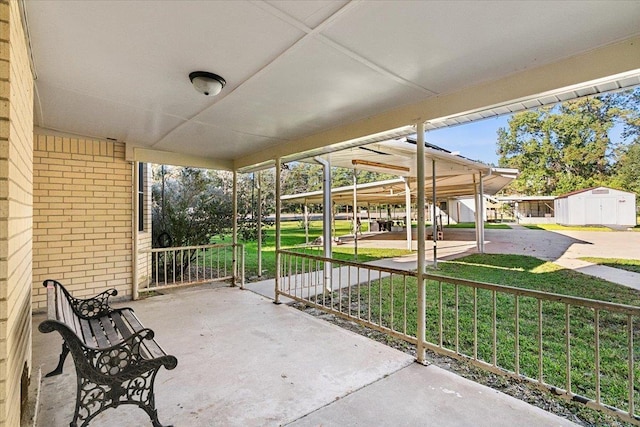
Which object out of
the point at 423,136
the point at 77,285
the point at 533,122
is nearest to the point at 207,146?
the point at 77,285

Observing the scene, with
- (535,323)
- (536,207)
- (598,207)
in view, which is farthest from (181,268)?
(536,207)

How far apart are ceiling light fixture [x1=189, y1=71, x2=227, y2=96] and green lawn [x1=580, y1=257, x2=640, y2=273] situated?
323 inches

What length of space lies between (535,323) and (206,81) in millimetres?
4601

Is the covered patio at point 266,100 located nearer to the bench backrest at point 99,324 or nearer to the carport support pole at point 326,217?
the bench backrest at point 99,324

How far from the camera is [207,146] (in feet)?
15.7

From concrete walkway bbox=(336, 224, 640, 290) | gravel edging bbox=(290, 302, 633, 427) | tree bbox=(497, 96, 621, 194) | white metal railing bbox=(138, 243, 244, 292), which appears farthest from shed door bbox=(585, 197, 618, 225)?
white metal railing bbox=(138, 243, 244, 292)

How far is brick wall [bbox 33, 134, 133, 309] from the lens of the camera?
4133 millimetres

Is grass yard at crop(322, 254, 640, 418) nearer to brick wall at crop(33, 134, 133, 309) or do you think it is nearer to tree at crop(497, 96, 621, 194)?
tree at crop(497, 96, 621, 194)

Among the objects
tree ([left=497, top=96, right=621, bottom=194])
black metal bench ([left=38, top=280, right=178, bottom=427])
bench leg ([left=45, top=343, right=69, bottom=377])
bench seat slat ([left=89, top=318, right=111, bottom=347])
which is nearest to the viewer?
black metal bench ([left=38, top=280, right=178, bottom=427])

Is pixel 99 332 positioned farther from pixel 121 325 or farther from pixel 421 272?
pixel 421 272

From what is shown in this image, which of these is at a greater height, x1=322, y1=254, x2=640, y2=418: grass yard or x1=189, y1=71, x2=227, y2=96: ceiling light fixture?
x1=189, y1=71, x2=227, y2=96: ceiling light fixture

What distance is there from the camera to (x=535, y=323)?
383 centimetres

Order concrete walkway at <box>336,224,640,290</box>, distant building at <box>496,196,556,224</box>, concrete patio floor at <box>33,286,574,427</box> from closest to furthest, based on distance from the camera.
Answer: concrete patio floor at <box>33,286,574,427</box>, concrete walkway at <box>336,224,640,290</box>, distant building at <box>496,196,556,224</box>

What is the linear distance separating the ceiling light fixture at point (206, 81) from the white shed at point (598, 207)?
6.10 m
